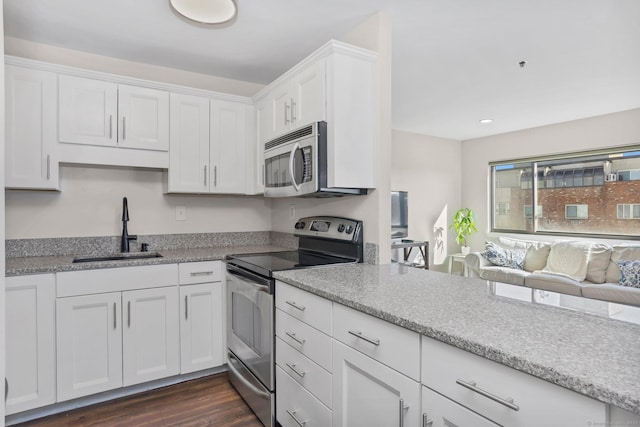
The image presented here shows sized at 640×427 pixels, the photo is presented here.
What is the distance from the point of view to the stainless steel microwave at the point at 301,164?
2.05m

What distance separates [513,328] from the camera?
3.39 feet

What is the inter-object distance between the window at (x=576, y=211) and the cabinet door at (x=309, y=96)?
436cm

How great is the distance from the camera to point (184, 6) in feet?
6.40

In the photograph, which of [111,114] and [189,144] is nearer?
[111,114]

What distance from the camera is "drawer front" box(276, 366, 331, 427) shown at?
1.56 m

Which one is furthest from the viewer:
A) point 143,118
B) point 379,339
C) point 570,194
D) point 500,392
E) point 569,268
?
point 570,194

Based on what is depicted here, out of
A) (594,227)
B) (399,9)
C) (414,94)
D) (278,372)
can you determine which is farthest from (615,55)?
(278,372)

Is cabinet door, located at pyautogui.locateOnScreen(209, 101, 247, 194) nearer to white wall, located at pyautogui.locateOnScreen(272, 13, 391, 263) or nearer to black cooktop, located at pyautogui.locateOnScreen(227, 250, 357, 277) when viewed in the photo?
black cooktop, located at pyautogui.locateOnScreen(227, 250, 357, 277)

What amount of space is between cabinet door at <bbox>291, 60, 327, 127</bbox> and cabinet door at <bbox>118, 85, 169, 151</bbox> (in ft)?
3.37

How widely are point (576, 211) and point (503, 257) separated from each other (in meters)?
1.17

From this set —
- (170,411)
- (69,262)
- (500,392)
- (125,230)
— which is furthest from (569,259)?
(69,262)

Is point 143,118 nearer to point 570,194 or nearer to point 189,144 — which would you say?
point 189,144

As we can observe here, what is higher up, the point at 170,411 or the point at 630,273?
the point at 630,273

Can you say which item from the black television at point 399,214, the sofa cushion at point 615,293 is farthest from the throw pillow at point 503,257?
the black television at point 399,214
